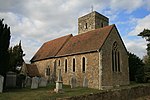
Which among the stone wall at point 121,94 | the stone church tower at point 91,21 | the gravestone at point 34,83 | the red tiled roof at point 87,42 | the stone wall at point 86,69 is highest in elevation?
the stone church tower at point 91,21

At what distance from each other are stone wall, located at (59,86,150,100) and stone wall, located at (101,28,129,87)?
5.29 m

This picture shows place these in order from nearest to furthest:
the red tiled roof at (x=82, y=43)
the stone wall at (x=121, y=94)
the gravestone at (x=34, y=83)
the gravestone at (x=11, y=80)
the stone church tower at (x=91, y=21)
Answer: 1. the stone wall at (x=121, y=94)
2. the gravestone at (x=34, y=83)
3. the gravestone at (x=11, y=80)
4. the red tiled roof at (x=82, y=43)
5. the stone church tower at (x=91, y=21)

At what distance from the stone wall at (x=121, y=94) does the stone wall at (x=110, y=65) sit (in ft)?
17.4

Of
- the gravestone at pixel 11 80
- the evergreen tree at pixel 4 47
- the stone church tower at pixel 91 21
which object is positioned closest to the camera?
the evergreen tree at pixel 4 47

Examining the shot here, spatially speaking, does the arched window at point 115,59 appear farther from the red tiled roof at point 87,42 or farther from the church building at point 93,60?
the red tiled roof at point 87,42

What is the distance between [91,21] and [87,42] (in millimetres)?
10919

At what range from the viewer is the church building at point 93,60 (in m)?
23.8

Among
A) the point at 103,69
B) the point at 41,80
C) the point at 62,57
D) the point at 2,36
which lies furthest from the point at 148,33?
the point at 2,36

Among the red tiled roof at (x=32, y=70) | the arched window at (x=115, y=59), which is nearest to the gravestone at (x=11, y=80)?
the red tiled roof at (x=32, y=70)

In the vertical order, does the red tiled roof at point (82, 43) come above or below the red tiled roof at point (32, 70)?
above

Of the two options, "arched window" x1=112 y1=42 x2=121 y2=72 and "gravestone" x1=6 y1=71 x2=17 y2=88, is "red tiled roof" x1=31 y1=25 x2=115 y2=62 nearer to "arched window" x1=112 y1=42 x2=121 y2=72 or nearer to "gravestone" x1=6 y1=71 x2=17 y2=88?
"arched window" x1=112 y1=42 x2=121 y2=72

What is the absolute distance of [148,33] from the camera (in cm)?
2912

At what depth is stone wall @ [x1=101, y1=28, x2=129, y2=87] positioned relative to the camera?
23802mm

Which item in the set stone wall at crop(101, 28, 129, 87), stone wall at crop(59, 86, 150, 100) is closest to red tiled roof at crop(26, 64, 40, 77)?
stone wall at crop(101, 28, 129, 87)
